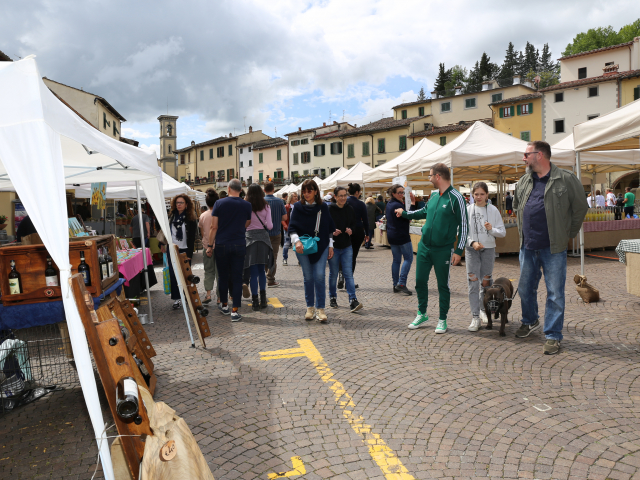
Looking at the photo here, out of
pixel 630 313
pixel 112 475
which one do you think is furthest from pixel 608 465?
pixel 630 313

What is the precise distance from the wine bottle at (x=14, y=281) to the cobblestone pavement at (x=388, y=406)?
3.28 ft

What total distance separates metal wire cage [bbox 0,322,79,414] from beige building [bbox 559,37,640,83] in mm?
48251

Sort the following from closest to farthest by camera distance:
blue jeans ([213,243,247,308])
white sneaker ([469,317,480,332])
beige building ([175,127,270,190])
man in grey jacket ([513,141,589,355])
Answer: man in grey jacket ([513,141,589,355]) → white sneaker ([469,317,480,332]) → blue jeans ([213,243,247,308]) → beige building ([175,127,270,190])

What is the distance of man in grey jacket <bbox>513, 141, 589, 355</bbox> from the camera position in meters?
4.68

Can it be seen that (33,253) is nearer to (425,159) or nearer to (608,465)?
(608,465)

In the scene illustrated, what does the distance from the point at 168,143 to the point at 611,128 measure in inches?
3369

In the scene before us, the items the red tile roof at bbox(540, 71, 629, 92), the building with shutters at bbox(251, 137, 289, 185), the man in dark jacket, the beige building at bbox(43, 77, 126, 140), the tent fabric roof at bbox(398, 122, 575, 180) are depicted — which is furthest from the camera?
the building with shutters at bbox(251, 137, 289, 185)

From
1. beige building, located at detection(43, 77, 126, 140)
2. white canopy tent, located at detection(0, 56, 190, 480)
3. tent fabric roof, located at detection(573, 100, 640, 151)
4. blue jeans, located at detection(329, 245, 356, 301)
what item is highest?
beige building, located at detection(43, 77, 126, 140)

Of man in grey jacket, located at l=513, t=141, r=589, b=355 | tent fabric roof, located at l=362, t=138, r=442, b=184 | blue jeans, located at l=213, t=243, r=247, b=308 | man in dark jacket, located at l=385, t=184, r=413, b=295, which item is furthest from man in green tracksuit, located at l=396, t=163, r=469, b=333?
tent fabric roof, located at l=362, t=138, r=442, b=184

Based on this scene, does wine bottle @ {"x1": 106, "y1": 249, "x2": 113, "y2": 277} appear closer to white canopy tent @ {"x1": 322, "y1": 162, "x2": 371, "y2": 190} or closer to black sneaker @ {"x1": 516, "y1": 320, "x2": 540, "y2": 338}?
black sneaker @ {"x1": 516, "y1": 320, "x2": 540, "y2": 338}

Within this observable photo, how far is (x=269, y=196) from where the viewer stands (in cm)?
874

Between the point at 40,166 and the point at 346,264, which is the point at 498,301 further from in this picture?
the point at 40,166

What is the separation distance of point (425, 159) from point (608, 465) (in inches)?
352

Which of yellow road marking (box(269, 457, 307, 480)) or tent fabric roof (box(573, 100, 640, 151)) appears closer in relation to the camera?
yellow road marking (box(269, 457, 307, 480))
